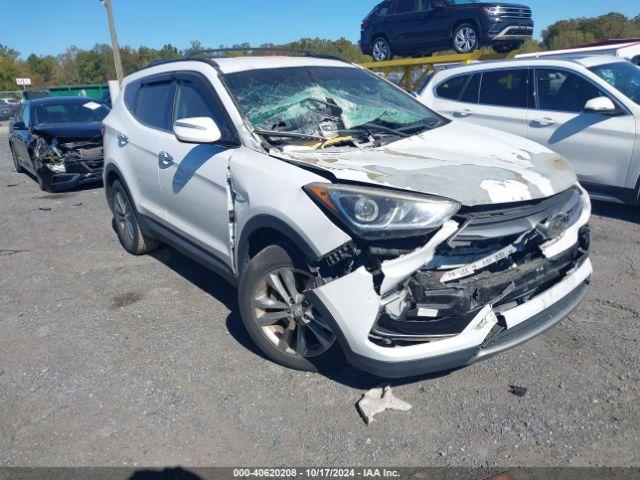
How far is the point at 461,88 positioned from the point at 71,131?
20.7ft

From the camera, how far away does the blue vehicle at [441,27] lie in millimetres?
10453

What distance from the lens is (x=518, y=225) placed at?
2.76 m

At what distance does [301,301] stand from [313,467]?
894 mm

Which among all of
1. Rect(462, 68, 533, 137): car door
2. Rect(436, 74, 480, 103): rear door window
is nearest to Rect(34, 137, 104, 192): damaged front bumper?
Rect(436, 74, 480, 103): rear door window

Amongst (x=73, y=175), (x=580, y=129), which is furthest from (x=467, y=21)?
(x=73, y=175)

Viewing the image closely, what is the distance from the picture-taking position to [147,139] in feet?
15.2

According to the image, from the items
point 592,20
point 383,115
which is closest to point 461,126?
point 383,115

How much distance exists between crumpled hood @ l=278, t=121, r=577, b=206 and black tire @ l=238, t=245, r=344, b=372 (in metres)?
0.57

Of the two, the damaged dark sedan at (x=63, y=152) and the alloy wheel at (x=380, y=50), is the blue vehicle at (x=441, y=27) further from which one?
the damaged dark sedan at (x=63, y=152)

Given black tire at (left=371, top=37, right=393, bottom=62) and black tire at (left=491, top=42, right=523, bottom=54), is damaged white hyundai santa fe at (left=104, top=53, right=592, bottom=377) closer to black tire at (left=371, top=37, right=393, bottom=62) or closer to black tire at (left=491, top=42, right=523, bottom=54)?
black tire at (left=491, top=42, right=523, bottom=54)

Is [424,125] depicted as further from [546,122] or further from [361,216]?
[546,122]

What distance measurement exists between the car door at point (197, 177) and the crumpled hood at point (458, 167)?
2.02 feet

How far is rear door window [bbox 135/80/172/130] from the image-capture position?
14.8ft

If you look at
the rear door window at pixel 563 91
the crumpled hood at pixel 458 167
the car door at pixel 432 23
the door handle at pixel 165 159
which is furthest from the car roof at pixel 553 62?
the door handle at pixel 165 159
